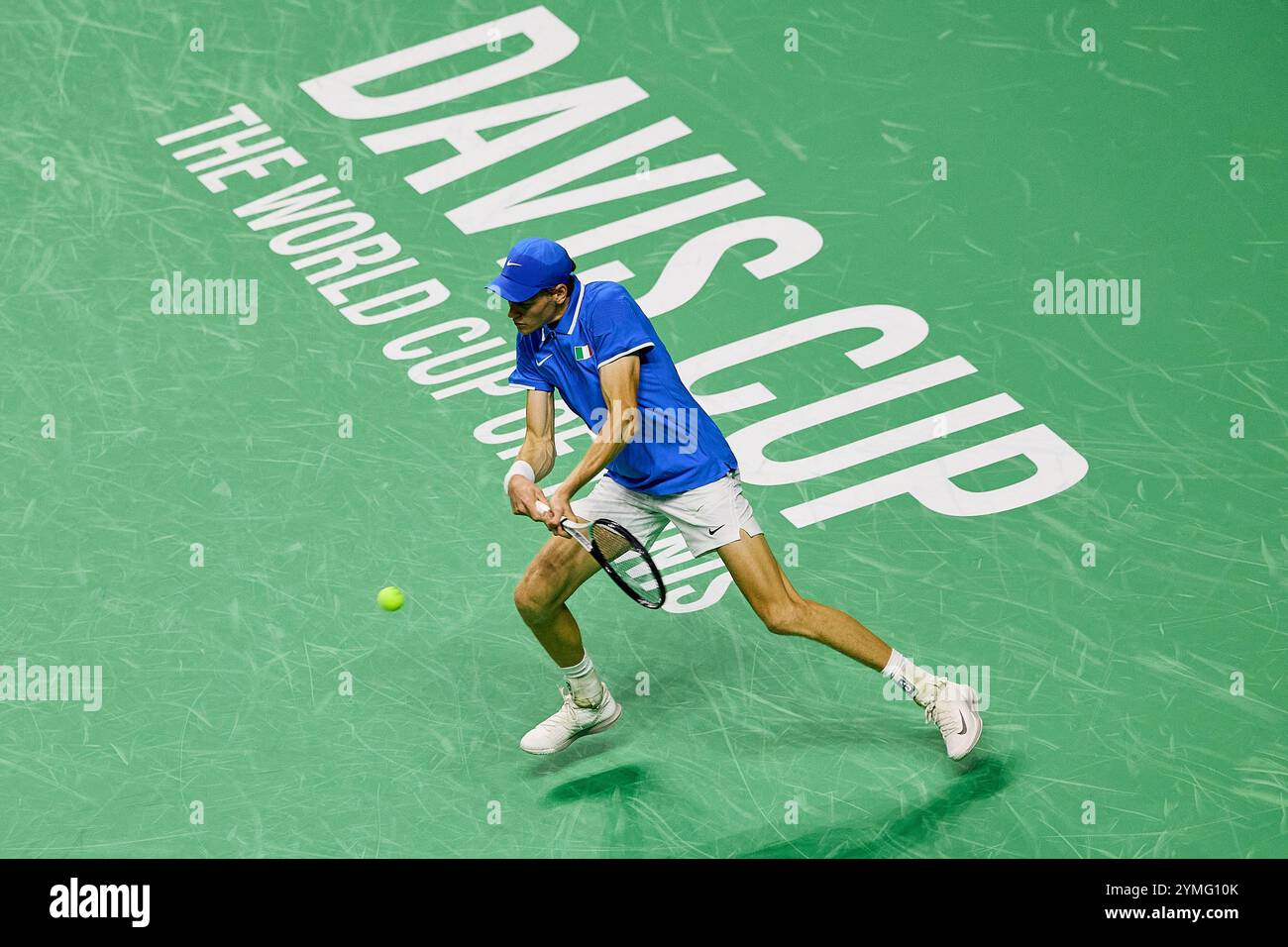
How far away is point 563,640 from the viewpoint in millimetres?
6883

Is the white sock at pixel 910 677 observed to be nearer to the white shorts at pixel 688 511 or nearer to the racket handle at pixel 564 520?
the white shorts at pixel 688 511

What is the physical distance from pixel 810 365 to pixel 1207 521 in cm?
214

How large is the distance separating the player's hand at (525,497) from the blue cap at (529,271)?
0.69m

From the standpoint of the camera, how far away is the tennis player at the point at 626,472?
21.4 feet

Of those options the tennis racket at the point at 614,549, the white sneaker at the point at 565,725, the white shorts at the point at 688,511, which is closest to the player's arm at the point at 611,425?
the tennis racket at the point at 614,549

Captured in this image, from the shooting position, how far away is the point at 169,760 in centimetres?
700

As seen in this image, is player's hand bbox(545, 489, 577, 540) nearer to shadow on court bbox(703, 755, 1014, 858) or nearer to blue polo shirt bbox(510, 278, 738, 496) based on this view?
blue polo shirt bbox(510, 278, 738, 496)

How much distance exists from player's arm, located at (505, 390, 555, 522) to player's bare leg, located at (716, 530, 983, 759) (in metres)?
0.78

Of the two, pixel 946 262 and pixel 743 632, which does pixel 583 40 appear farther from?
pixel 743 632

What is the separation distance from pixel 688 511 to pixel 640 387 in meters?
0.52

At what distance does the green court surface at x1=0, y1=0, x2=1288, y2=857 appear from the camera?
686 cm

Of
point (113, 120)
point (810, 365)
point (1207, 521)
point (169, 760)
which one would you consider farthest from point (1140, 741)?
point (113, 120)

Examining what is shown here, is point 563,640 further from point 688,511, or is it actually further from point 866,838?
point 866,838

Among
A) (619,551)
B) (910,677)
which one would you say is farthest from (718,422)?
(910,677)
